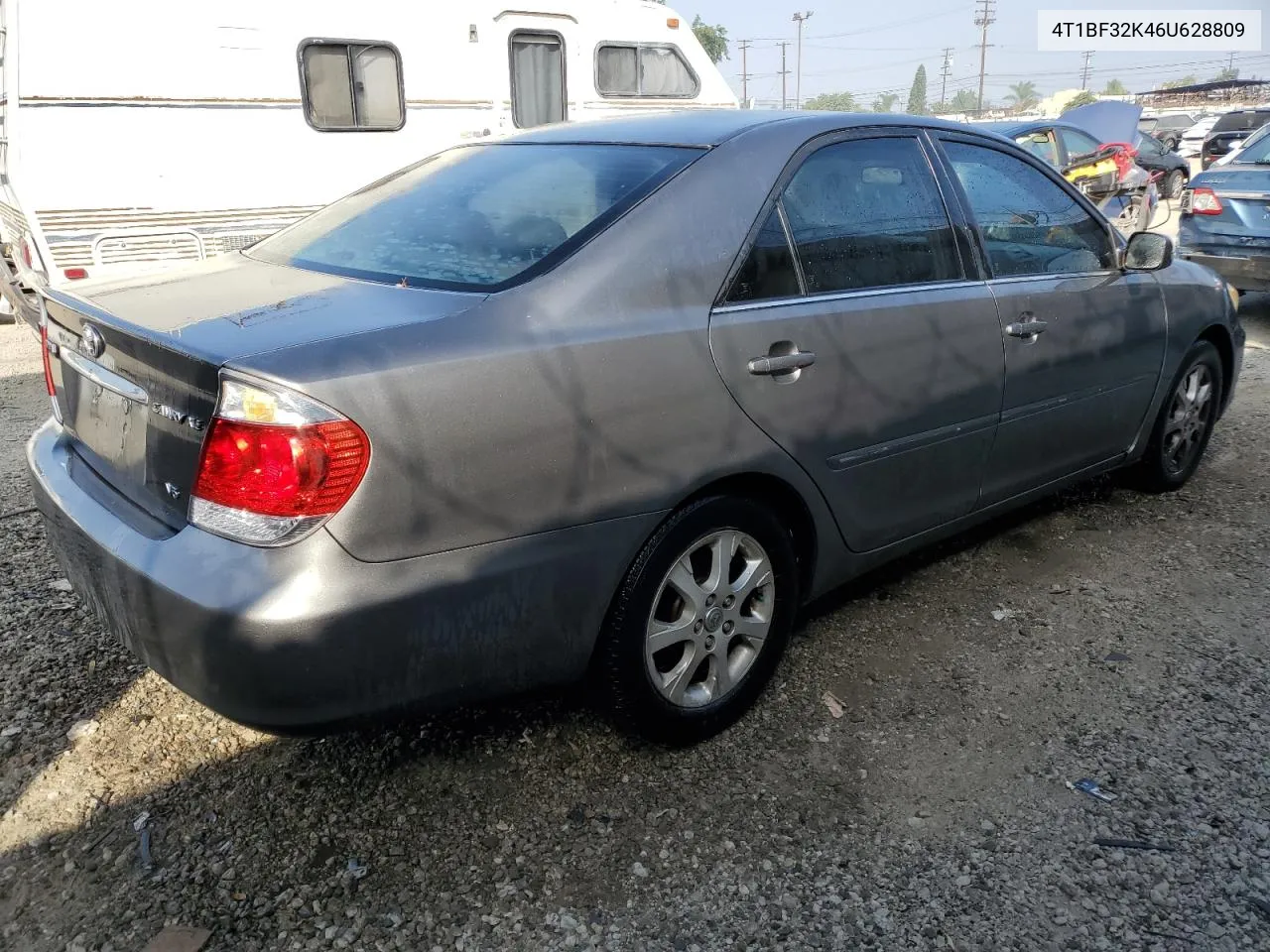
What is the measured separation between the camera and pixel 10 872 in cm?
227

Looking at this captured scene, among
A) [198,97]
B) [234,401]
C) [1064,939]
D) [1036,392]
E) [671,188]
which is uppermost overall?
[198,97]

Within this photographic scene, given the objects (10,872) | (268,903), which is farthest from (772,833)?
(10,872)

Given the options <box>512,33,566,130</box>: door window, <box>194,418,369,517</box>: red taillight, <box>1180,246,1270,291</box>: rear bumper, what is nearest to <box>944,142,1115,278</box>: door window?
<box>194,418,369,517</box>: red taillight

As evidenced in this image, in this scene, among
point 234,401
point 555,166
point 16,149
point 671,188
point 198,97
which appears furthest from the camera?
point 198,97

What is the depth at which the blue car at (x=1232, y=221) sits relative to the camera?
7672mm

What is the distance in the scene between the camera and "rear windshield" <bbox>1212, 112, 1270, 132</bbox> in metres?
23.2

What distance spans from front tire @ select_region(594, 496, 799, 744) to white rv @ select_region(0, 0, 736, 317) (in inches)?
218

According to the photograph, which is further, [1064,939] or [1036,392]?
[1036,392]

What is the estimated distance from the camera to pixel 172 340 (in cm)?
210

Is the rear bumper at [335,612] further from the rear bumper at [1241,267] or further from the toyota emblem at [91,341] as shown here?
the rear bumper at [1241,267]

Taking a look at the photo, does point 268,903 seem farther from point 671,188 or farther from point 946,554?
point 946,554

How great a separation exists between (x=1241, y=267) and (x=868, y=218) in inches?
247

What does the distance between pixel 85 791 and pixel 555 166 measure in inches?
80.2

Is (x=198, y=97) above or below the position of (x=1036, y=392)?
above
